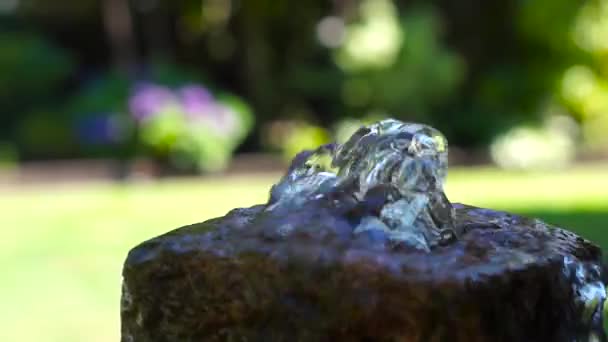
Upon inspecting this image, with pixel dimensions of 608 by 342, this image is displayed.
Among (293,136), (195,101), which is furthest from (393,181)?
(293,136)

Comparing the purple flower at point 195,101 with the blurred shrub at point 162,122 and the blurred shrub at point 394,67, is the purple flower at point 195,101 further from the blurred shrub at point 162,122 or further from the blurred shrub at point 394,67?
the blurred shrub at point 394,67

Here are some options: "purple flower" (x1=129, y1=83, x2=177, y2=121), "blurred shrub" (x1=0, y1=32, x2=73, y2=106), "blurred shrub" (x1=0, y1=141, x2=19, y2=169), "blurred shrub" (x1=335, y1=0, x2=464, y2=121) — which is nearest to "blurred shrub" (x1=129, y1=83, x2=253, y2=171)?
"purple flower" (x1=129, y1=83, x2=177, y2=121)

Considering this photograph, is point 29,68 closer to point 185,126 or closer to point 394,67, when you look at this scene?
point 185,126

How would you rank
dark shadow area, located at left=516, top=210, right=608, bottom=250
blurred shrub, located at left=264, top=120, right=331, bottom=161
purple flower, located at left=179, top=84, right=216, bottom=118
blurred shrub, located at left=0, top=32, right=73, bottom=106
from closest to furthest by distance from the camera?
dark shadow area, located at left=516, top=210, right=608, bottom=250, purple flower, located at left=179, top=84, right=216, bottom=118, blurred shrub, located at left=264, top=120, right=331, bottom=161, blurred shrub, located at left=0, top=32, right=73, bottom=106

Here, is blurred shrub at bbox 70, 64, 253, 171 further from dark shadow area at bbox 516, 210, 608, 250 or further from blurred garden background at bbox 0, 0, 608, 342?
dark shadow area at bbox 516, 210, 608, 250

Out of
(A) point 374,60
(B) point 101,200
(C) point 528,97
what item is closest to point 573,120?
(C) point 528,97

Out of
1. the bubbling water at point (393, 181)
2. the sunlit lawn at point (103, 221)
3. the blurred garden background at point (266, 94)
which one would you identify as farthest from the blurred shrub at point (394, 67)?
the bubbling water at point (393, 181)
